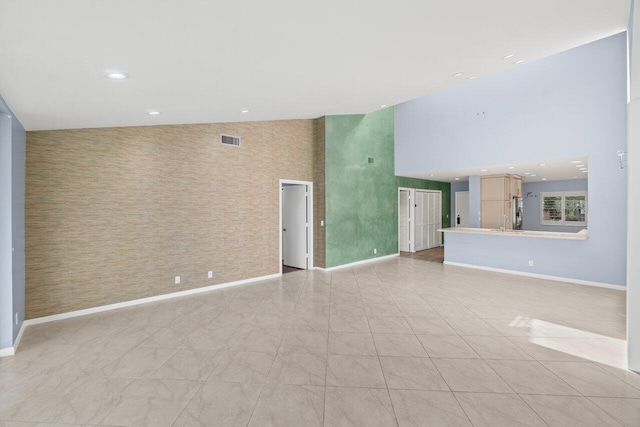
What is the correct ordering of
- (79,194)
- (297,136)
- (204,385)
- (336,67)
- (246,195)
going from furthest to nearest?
1. (297,136)
2. (246,195)
3. (79,194)
4. (336,67)
5. (204,385)

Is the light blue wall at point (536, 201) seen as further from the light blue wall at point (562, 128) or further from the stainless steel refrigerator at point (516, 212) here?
the light blue wall at point (562, 128)

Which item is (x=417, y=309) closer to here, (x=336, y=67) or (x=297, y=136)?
(x=336, y=67)

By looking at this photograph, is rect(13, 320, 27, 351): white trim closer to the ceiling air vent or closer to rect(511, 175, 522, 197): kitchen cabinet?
the ceiling air vent

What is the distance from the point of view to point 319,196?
25.6ft

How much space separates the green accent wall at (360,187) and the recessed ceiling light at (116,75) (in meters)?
5.28

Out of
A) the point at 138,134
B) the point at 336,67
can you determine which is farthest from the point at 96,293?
the point at 336,67

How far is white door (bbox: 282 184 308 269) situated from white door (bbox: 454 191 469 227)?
23.2 ft

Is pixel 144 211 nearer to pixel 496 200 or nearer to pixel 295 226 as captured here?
pixel 295 226

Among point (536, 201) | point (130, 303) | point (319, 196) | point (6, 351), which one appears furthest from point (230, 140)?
point (536, 201)

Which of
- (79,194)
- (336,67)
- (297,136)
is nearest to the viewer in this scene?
(336,67)

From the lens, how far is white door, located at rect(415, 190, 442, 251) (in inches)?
425

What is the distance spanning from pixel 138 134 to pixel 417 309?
16.9ft

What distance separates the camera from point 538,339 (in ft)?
12.0

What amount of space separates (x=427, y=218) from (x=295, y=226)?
17.8 feet
